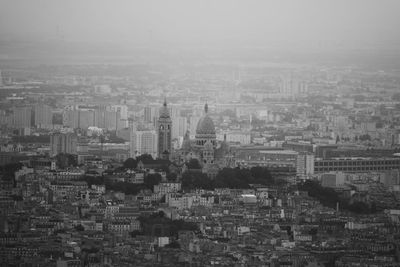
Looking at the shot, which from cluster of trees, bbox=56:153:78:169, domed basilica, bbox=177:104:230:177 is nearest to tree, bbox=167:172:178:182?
domed basilica, bbox=177:104:230:177

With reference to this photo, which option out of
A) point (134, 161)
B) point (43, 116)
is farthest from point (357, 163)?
point (43, 116)

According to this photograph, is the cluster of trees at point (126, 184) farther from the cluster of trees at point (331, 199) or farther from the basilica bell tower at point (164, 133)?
the basilica bell tower at point (164, 133)

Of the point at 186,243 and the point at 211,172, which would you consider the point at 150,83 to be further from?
the point at 186,243

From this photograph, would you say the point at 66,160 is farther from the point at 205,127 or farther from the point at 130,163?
the point at 205,127

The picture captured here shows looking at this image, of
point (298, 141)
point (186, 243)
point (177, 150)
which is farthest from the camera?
point (298, 141)

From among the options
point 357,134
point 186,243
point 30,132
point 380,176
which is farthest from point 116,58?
point 186,243

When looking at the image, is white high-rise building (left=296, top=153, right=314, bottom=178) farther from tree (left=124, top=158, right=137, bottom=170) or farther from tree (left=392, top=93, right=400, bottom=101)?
tree (left=392, top=93, right=400, bottom=101)

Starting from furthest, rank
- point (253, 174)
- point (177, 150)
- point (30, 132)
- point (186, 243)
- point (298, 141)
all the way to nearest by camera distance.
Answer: point (298, 141)
point (30, 132)
point (177, 150)
point (253, 174)
point (186, 243)
